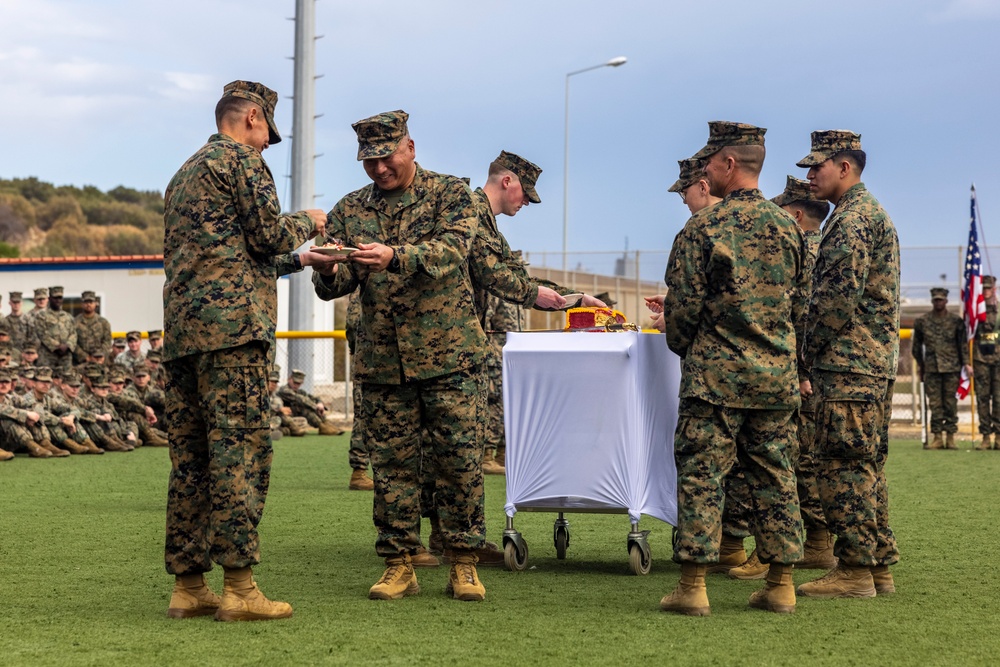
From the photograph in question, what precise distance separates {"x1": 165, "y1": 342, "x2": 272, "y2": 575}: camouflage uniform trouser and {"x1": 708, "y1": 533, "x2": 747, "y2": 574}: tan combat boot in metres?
2.63

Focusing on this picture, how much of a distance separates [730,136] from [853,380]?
1.29m

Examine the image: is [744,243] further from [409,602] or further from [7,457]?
[7,457]

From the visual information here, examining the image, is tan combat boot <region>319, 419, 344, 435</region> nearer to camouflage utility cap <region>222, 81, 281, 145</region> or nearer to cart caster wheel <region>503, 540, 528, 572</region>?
cart caster wheel <region>503, 540, 528, 572</region>

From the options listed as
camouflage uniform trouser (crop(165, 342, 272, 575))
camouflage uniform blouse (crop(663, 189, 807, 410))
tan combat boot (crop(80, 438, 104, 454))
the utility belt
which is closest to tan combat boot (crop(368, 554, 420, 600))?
camouflage uniform trouser (crop(165, 342, 272, 575))

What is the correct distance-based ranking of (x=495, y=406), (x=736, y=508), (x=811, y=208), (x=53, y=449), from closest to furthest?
(x=736, y=508) < (x=811, y=208) < (x=495, y=406) < (x=53, y=449)

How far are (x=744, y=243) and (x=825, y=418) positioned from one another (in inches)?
40.1

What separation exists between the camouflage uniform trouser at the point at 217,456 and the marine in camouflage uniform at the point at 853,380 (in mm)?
2609

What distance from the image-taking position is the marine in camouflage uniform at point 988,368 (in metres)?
16.5

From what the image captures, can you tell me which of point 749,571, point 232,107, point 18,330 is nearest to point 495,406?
point 749,571

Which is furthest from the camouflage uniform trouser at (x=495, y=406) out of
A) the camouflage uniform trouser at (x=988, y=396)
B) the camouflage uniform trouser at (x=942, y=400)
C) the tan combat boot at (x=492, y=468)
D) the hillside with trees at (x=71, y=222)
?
the hillside with trees at (x=71, y=222)

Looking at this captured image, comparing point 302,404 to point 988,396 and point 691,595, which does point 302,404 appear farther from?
point 691,595

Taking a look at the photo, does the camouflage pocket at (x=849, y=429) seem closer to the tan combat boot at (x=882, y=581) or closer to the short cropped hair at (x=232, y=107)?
the tan combat boot at (x=882, y=581)

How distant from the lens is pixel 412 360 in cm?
569

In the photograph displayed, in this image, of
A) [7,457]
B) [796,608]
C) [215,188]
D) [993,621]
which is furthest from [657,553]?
[7,457]
